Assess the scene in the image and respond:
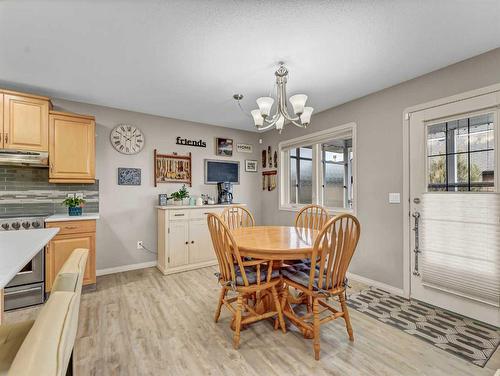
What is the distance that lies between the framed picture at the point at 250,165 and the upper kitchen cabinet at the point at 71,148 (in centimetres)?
264

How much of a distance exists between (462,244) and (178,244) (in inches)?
131

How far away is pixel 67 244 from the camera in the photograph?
271 centimetres

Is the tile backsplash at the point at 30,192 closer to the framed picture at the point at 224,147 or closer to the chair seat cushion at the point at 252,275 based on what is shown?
the framed picture at the point at 224,147

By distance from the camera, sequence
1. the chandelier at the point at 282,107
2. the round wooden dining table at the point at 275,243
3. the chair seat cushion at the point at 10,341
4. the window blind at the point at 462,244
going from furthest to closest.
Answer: the chandelier at the point at 282,107 < the window blind at the point at 462,244 < the round wooden dining table at the point at 275,243 < the chair seat cushion at the point at 10,341

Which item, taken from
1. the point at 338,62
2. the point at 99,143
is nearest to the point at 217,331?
the point at 338,62

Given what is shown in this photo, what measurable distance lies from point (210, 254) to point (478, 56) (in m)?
3.90

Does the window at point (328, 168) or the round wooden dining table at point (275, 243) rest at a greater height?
the window at point (328, 168)

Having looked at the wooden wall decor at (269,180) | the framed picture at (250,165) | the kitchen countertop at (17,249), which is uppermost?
the framed picture at (250,165)

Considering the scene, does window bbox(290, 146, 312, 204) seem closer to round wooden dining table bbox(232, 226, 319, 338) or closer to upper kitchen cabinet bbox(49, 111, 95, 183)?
round wooden dining table bbox(232, 226, 319, 338)

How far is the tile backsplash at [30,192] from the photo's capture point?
9.47 ft

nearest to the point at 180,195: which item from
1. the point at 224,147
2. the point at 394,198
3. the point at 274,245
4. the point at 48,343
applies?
the point at 224,147

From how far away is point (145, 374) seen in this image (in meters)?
1.57

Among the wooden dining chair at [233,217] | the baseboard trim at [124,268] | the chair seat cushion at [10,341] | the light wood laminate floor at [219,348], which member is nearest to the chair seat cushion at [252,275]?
the light wood laminate floor at [219,348]

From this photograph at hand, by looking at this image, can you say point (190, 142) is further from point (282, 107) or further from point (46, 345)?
point (46, 345)
